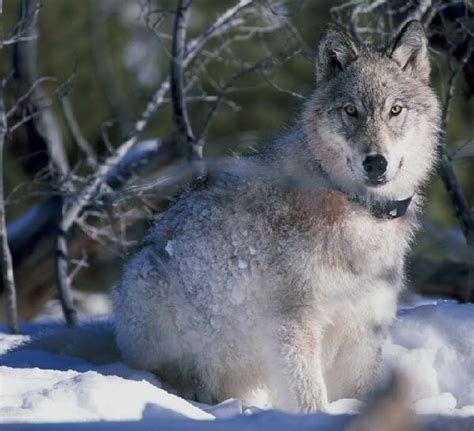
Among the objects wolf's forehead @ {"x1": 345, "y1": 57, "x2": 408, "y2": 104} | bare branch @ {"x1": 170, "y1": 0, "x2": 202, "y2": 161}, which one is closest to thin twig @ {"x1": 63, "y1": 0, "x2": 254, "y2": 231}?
bare branch @ {"x1": 170, "y1": 0, "x2": 202, "y2": 161}

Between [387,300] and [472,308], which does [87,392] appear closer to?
[387,300]

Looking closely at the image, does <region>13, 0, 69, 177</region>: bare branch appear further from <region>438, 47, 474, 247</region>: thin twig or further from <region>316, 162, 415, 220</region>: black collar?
<region>316, 162, 415, 220</region>: black collar

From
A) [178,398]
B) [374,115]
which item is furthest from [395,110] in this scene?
[178,398]

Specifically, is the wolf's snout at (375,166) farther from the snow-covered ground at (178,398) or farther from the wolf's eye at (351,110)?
the snow-covered ground at (178,398)

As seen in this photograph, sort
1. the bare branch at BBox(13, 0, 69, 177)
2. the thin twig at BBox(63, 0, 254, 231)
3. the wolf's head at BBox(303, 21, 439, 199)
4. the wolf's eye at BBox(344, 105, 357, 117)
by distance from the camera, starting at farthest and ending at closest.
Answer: the bare branch at BBox(13, 0, 69, 177)
the thin twig at BBox(63, 0, 254, 231)
the wolf's eye at BBox(344, 105, 357, 117)
the wolf's head at BBox(303, 21, 439, 199)

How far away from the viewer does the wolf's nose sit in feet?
17.1

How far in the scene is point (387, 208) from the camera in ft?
18.3

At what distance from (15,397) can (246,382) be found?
1698 mm

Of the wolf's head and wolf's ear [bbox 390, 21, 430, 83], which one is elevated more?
wolf's ear [bbox 390, 21, 430, 83]

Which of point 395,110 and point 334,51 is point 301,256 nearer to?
point 395,110

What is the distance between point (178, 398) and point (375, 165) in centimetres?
159

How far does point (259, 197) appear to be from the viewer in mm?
5539

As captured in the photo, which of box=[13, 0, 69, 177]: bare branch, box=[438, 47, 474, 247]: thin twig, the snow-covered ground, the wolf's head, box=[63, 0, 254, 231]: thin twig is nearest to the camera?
the snow-covered ground

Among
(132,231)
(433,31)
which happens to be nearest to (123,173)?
(132,231)
